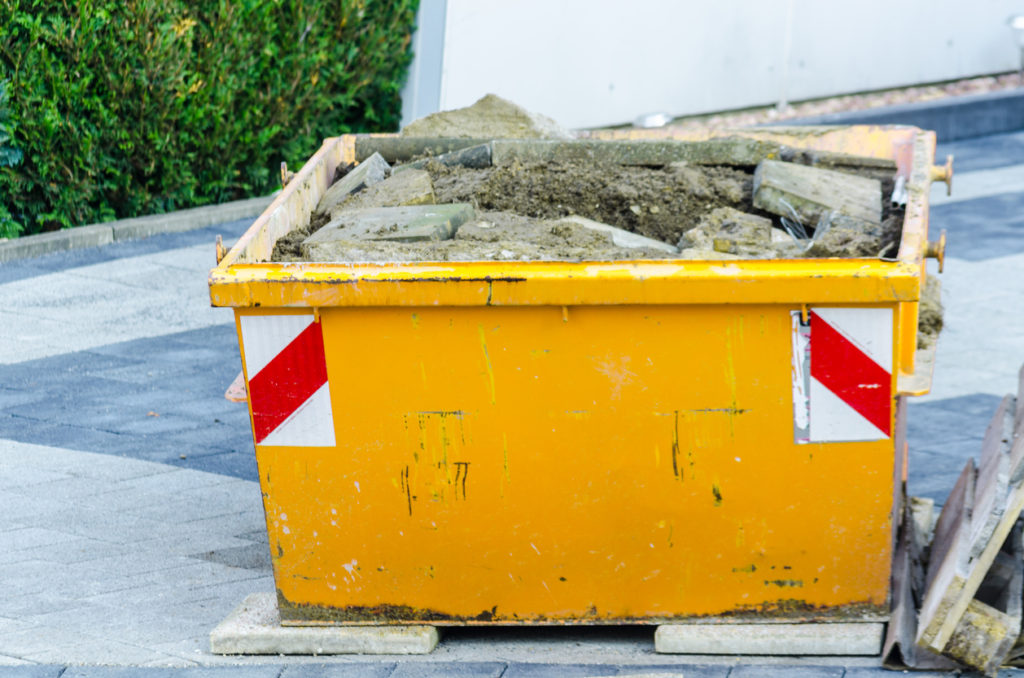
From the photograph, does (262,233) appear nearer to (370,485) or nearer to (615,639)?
(370,485)

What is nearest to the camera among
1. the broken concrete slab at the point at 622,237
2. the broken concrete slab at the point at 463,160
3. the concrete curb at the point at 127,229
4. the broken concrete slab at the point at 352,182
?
the broken concrete slab at the point at 622,237

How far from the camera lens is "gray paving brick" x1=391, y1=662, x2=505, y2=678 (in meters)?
3.48

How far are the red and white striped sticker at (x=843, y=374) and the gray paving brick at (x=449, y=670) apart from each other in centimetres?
Answer: 101

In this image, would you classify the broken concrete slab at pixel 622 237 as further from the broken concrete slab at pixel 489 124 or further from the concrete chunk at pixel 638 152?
the broken concrete slab at pixel 489 124

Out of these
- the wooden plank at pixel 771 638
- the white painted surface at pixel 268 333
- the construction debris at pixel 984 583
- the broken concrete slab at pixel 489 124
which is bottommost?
the wooden plank at pixel 771 638

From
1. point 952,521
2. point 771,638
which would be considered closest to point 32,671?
point 771,638

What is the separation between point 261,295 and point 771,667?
1.63 meters

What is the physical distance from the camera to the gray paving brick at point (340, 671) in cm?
350

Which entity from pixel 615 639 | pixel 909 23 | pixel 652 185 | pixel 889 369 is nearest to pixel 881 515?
pixel 889 369

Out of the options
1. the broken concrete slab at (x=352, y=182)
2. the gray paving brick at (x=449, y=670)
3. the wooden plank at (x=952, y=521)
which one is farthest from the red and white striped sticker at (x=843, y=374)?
the broken concrete slab at (x=352, y=182)

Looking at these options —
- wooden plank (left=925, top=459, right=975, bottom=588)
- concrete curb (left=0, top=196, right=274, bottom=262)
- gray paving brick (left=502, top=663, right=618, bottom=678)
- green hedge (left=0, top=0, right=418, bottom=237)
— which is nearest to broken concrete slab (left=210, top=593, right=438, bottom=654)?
gray paving brick (left=502, top=663, right=618, bottom=678)

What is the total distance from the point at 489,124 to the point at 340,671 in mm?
2666

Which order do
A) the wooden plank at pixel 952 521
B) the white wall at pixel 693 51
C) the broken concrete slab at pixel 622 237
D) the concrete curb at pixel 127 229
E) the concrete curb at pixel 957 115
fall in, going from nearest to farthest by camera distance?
the wooden plank at pixel 952 521
the broken concrete slab at pixel 622 237
the concrete curb at pixel 127 229
the white wall at pixel 693 51
the concrete curb at pixel 957 115

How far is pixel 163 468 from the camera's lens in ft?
16.8
